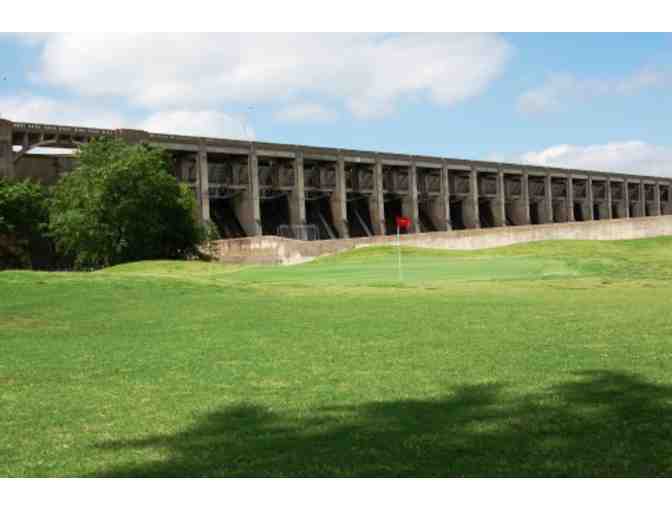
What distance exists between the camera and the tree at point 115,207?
48.6 m

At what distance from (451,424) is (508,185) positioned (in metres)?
89.8

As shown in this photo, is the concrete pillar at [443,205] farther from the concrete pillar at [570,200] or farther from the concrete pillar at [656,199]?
the concrete pillar at [656,199]

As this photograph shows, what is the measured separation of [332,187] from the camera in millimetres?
74250

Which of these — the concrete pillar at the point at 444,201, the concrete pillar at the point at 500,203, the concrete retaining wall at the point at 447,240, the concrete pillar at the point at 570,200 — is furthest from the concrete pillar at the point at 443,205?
the concrete retaining wall at the point at 447,240

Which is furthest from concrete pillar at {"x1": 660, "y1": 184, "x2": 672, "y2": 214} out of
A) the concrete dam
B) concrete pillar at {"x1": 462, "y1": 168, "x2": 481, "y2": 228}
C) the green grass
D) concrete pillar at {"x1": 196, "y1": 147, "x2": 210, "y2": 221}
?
the green grass

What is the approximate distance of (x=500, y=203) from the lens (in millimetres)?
89000

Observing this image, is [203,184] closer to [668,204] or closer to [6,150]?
[6,150]

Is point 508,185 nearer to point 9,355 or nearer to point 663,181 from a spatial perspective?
point 663,181

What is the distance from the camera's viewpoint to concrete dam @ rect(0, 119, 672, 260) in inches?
2330

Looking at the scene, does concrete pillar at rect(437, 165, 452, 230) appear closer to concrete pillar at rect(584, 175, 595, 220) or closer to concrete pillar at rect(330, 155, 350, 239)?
concrete pillar at rect(330, 155, 350, 239)

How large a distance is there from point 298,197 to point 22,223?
24.6 m

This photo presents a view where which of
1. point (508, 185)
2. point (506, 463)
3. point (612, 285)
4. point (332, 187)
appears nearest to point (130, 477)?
point (506, 463)

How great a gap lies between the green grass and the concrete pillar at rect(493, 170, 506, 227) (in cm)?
6884

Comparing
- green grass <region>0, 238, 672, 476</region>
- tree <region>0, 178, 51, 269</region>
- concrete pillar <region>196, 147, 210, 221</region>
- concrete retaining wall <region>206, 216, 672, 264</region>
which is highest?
concrete pillar <region>196, 147, 210, 221</region>
